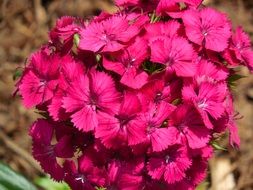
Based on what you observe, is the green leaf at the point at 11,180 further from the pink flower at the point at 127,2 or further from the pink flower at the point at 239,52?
the pink flower at the point at 239,52

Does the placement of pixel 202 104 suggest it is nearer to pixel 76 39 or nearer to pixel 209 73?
pixel 209 73

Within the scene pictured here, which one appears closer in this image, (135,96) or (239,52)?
(135,96)

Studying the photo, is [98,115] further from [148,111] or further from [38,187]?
[38,187]

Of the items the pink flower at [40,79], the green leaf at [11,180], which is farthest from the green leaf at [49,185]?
the pink flower at [40,79]

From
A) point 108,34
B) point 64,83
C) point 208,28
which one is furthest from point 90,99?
point 208,28

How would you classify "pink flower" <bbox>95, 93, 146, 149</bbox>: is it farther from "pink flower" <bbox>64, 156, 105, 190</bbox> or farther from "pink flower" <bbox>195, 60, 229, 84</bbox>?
"pink flower" <bbox>195, 60, 229, 84</bbox>

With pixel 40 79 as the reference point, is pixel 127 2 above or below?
above

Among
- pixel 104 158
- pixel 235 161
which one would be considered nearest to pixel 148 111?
pixel 104 158
